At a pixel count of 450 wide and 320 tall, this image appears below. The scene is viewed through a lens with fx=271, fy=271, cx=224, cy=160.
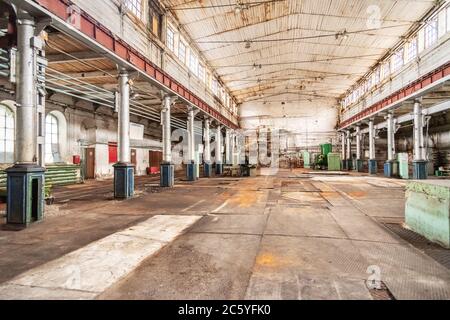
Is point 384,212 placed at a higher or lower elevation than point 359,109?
lower

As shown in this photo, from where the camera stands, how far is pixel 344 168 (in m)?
29.0

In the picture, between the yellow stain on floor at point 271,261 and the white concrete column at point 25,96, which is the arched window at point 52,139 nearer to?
the white concrete column at point 25,96

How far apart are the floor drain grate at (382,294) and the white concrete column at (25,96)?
6.49 metres

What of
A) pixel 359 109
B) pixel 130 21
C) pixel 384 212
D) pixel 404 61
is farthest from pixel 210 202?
pixel 359 109

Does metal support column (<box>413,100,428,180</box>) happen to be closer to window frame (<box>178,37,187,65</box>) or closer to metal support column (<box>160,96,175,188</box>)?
metal support column (<box>160,96,175,188</box>)

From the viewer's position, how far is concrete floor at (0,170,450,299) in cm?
275

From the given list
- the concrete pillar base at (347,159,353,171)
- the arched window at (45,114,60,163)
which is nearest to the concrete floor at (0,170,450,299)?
the arched window at (45,114,60,163)

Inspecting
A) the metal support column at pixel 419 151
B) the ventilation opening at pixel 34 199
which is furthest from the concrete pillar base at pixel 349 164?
the ventilation opening at pixel 34 199

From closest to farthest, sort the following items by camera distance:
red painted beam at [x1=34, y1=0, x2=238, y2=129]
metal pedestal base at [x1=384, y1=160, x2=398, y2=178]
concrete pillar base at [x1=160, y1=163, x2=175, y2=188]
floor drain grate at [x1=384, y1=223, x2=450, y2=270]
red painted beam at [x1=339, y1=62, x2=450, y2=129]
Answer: floor drain grate at [x1=384, y1=223, x2=450, y2=270] → red painted beam at [x1=34, y1=0, x2=238, y2=129] → red painted beam at [x1=339, y1=62, x2=450, y2=129] → concrete pillar base at [x1=160, y1=163, x2=175, y2=188] → metal pedestal base at [x1=384, y1=160, x2=398, y2=178]

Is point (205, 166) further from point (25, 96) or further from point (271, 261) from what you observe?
point (271, 261)

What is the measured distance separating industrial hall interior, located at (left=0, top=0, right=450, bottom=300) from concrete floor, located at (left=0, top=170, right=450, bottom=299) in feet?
0.09

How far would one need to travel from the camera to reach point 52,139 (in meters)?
14.9
